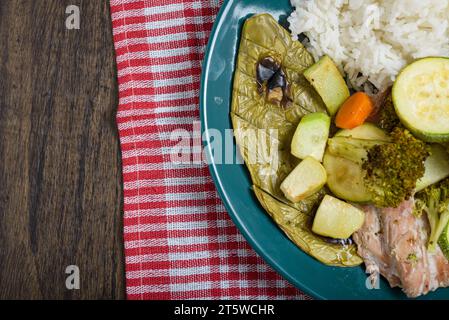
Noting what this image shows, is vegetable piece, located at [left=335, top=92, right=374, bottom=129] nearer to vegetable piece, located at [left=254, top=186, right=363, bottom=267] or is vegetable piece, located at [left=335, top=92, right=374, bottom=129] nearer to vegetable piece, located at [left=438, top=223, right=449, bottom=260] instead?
vegetable piece, located at [left=254, top=186, right=363, bottom=267]

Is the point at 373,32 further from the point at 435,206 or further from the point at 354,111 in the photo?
the point at 435,206

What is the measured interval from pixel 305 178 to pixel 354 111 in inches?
16.4

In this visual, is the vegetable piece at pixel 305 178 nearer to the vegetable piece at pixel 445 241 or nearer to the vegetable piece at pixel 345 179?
the vegetable piece at pixel 345 179

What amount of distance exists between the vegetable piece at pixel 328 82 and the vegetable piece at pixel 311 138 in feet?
0.41

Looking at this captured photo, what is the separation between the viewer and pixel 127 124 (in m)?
3.00

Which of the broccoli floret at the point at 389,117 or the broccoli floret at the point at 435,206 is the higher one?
the broccoli floret at the point at 389,117

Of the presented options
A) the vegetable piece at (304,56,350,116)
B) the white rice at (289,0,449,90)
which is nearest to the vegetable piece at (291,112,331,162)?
the vegetable piece at (304,56,350,116)

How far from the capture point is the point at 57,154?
120 inches

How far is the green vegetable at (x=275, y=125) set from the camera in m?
2.68

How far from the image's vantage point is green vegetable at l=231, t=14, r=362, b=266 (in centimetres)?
268

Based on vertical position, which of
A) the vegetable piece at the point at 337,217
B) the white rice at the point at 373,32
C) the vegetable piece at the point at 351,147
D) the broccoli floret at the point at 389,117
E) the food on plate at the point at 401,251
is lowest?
the food on plate at the point at 401,251

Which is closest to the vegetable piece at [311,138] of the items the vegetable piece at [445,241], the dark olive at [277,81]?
the dark olive at [277,81]

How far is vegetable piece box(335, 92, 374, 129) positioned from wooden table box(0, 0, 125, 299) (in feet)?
4.24
